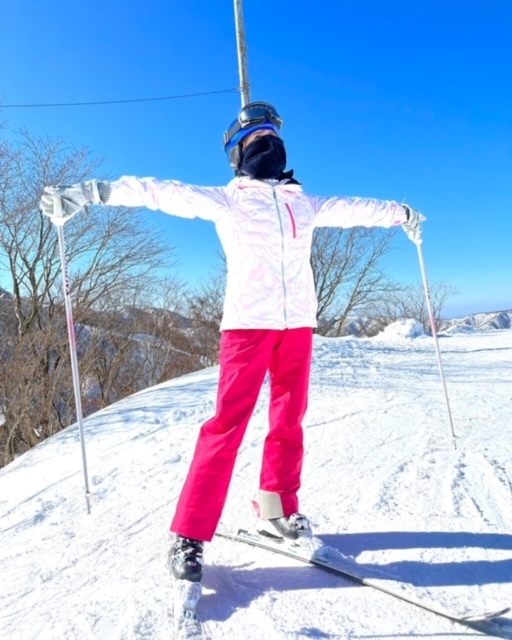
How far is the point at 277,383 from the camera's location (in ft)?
6.17

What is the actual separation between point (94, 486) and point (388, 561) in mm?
1834

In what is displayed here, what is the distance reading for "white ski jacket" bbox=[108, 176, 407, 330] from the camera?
1.71m

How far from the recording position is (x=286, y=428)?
1.84 metres

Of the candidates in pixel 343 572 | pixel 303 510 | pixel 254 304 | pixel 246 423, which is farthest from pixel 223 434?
pixel 303 510

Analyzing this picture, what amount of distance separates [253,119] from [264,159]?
252 millimetres

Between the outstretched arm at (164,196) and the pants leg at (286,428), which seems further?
the pants leg at (286,428)

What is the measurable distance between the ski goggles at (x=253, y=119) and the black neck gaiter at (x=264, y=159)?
0.31ft

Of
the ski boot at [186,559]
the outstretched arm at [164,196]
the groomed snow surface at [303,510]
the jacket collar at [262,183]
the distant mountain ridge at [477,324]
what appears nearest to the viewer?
the groomed snow surface at [303,510]

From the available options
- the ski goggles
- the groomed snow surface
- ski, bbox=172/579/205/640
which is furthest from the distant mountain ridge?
ski, bbox=172/579/205/640

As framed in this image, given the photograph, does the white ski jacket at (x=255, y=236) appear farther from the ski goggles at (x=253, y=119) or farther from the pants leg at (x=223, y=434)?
the ski goggles at (x=253, y=119)

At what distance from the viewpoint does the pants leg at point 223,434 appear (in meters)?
1.54

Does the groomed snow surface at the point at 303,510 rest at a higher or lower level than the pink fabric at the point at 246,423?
lower

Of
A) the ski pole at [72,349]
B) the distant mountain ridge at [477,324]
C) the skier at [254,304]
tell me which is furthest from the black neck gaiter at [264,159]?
the distant mountain ridge at [477,324]

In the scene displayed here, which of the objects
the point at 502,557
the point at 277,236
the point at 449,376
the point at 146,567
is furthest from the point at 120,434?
the point at 449,376
